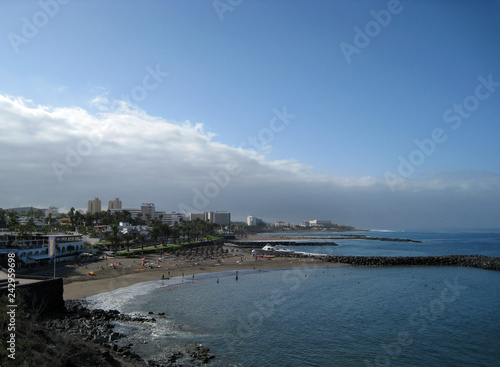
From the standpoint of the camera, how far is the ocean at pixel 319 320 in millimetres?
18922

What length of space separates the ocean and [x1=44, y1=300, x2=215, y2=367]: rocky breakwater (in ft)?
2.49

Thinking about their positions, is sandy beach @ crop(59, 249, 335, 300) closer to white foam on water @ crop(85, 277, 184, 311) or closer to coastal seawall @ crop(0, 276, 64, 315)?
white foam on water @ crop(85, 277, 184, 311)

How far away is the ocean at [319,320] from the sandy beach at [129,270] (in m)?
2.70

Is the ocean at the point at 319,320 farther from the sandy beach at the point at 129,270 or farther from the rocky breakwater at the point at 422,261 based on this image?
the rocky breakwater at the point at 422,261

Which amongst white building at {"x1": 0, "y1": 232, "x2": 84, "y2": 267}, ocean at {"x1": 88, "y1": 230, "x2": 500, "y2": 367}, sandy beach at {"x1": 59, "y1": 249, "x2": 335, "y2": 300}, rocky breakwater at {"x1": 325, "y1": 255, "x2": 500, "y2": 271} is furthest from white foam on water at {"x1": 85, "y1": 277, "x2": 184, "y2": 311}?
rocky breakwater at {"x1": 325, "y1": 255, "x2": 500, "y2": 271}

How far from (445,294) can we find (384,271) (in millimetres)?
18669

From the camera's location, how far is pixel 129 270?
1831 inches

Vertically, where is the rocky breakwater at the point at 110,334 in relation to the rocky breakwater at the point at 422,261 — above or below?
above

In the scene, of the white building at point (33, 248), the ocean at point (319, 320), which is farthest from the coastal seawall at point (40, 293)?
the white building at point (33, 248)

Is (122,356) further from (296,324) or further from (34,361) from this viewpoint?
(296,324)

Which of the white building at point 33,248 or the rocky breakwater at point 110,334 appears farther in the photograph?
the white building at point 33,248

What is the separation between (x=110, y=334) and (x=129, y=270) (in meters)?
27.5

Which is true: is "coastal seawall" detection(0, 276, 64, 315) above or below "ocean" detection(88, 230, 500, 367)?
above

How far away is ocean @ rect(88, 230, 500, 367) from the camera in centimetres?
1892
